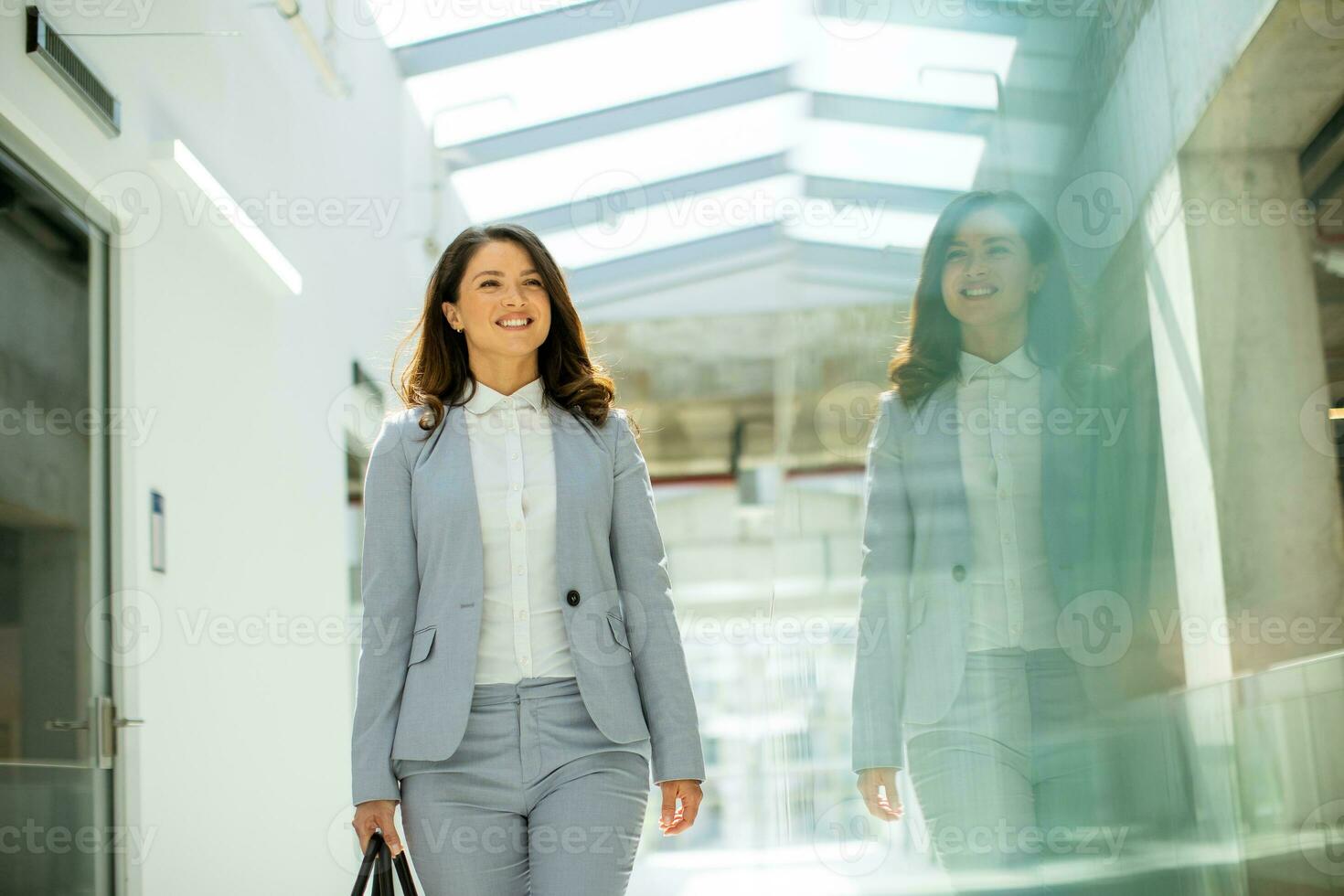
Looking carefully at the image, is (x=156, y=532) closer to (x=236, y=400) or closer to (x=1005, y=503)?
(x=236, y=400)

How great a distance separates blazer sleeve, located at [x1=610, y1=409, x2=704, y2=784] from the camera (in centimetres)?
193

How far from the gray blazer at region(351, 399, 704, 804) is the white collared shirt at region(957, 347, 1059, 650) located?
762 millimetres

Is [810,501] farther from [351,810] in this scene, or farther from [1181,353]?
[351,810]

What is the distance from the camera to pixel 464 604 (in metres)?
1.87

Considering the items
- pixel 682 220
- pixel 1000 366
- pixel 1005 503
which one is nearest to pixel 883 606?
pixel 1005 503

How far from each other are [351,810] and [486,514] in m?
3.11

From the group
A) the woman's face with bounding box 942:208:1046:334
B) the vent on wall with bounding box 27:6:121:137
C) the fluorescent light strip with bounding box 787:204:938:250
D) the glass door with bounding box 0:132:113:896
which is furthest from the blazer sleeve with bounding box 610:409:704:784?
the vent on wall with bounding box 27:6:121:137

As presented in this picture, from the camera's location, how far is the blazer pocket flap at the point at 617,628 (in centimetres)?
192

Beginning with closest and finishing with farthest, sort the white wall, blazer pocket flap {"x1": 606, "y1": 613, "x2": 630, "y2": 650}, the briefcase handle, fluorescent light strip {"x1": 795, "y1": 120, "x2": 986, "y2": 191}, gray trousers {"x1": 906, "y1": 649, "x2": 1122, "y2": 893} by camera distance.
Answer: the briefcase handle → blazer pocket flap {"x1": 606, "y1": 613, "x2": 630, "y2": 650} → gray trousers {"x1": 906, "y1": 649, "x2": 1122, "y2": 893} → fluorescent light strip {"x1": 795, "y1": 120, "x2": 986, "y2": 191} → the white wall

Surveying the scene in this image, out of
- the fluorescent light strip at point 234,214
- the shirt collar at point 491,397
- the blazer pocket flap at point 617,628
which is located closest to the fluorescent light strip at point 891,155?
the shirt collar at point 491,397

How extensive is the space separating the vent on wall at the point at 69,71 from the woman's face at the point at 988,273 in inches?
76.6

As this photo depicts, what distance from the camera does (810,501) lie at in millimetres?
3012

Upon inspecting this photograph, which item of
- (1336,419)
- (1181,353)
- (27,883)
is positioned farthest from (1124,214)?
(27,883)

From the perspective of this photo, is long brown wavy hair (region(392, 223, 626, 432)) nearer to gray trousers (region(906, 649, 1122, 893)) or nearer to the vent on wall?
gray trousers (region(906, 649, 1122, 893))
